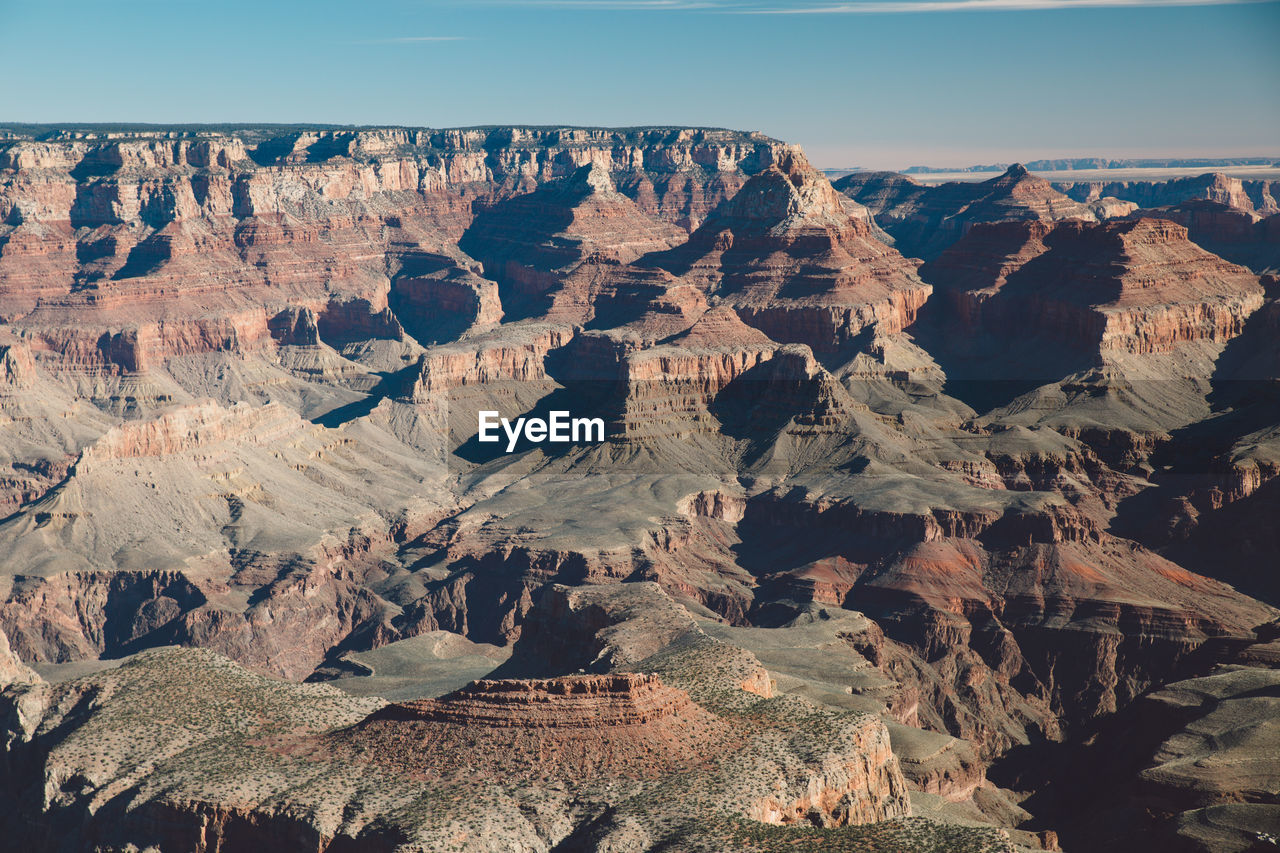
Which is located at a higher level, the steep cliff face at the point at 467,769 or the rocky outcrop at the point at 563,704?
the rocky outcrop at the point at 563,704

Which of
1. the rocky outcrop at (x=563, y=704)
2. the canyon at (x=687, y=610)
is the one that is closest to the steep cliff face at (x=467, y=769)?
the rocky outcrop at (x=563, y=704)

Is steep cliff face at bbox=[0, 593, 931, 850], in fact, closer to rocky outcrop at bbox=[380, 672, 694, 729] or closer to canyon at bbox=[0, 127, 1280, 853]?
rocky outcrop at bbox=[380, 672, 694, 729]

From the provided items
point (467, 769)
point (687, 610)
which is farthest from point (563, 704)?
point (687, 610)

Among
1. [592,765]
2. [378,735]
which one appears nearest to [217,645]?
[378,735]

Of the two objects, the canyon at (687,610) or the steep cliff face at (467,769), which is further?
the canyon at (687,610)

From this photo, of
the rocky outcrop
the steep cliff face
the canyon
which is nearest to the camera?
the steep cliff face

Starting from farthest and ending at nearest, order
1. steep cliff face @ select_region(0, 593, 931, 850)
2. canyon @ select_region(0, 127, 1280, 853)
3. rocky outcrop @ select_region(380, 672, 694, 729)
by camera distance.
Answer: rocky outcrop @ select_region(380, 672, 694, 729), canyon @ select_region(0, 127, 1280, 853), steep cliff face @ select_region(0, 593, 931, 850)

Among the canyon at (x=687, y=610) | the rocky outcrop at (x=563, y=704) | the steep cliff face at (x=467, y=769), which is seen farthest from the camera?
the rocky outcrop at (x=563, y=704)

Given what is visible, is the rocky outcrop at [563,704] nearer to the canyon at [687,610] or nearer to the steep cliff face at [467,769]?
the steep cliff face at [467,769]

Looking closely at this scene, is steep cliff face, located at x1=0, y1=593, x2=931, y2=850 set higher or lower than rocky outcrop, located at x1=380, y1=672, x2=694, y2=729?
lower

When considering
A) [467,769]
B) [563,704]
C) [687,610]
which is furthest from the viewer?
[687,610]

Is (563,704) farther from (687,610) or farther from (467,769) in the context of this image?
(687,610)

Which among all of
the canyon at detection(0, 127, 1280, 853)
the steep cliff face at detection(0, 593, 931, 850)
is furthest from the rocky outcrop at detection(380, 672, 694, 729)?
the canyon at detection(0, 127, 1280, 853)
